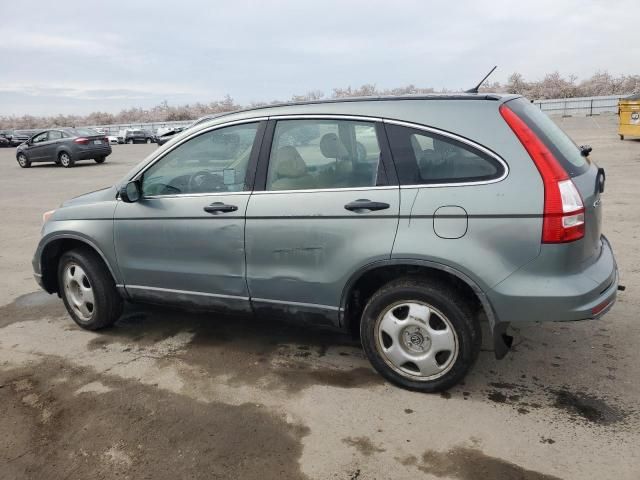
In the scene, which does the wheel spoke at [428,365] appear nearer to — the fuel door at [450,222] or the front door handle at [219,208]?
the fuel door at [450,222]

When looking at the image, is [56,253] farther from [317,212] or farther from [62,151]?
[62,151]

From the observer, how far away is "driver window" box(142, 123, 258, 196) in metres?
3.74

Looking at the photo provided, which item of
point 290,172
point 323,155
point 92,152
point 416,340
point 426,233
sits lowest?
point 416,340

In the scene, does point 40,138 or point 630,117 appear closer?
point 630,117

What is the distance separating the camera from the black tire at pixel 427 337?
3098mm

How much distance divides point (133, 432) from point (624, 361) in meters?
3.13

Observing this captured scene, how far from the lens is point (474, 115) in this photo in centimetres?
308

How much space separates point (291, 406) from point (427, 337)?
91cm

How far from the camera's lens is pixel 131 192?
3.97 m

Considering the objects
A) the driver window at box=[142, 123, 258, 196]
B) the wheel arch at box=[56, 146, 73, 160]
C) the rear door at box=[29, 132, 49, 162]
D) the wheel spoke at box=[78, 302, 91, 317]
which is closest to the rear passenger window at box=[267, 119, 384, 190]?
the driver window at box=[142, 123, 258, 196]

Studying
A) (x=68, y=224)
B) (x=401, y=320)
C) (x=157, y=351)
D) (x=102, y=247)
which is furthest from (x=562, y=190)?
(x=68, y=224)

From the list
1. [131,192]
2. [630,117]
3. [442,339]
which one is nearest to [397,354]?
[442,339]

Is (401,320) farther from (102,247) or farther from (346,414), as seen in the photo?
(102,247)

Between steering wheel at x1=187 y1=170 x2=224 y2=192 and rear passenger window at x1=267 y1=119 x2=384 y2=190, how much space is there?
1.40 ft
